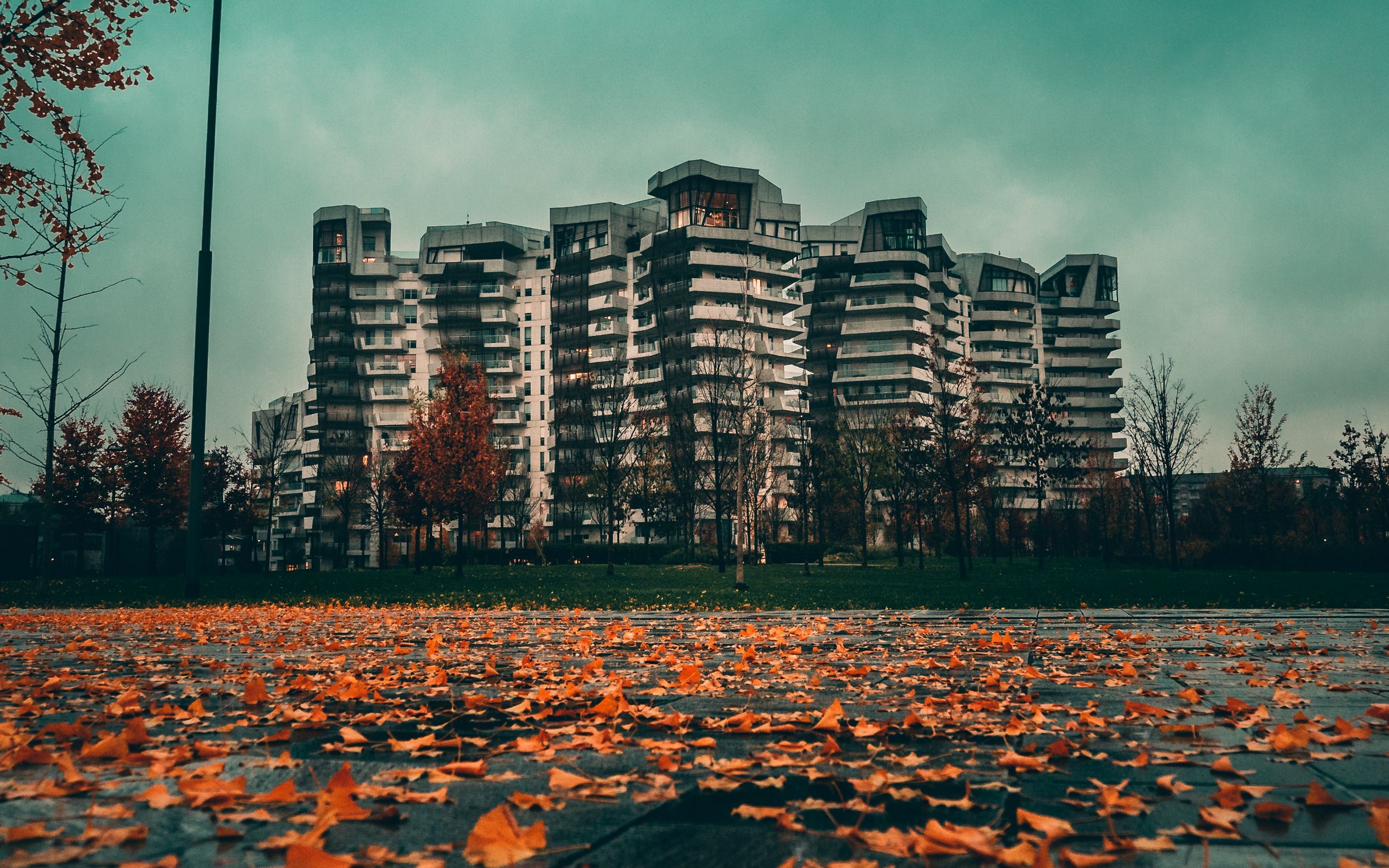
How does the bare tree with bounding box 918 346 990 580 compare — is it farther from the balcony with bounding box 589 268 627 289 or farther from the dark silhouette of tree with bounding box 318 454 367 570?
the balcony with bounding box 589 268 627 289

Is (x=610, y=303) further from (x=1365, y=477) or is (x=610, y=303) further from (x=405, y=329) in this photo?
(x=1365, y=477)

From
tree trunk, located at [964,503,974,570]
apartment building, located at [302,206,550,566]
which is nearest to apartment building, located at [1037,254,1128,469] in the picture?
tree trunk, located at [964,503,974,570]

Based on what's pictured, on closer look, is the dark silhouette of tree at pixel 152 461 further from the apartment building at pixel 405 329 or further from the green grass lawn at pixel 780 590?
the apartment building at pixel 405 329

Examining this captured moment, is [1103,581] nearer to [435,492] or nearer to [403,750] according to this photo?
[435,492]

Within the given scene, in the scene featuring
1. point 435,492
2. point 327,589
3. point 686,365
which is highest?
point 686,365

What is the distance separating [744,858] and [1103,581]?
26737 mm

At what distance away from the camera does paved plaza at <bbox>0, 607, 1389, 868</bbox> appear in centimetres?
247

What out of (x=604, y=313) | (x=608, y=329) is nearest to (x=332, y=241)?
(x=604, y=313)

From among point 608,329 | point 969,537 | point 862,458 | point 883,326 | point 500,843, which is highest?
point 883,326

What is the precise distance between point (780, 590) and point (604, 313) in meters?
78.5

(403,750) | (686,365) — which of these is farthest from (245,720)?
(686,365)

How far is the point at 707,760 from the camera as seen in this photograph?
11.7 feet

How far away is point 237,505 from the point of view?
52.5 meters

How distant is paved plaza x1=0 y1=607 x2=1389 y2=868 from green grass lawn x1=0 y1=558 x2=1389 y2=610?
916cm
